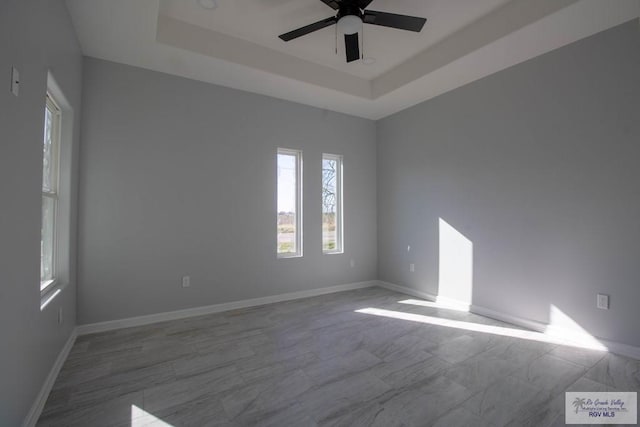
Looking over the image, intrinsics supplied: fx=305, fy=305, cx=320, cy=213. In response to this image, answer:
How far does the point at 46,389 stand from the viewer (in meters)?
2.00

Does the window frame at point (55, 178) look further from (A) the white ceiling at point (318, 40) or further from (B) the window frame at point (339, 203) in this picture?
(B) the window frame at point (339, 203)

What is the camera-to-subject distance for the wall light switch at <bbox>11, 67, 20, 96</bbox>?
4.77 feet

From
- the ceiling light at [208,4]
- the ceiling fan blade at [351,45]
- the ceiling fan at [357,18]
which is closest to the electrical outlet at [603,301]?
the ceiling fan at [357,18]

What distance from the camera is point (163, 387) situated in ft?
7.01

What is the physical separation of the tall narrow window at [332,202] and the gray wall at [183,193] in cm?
20

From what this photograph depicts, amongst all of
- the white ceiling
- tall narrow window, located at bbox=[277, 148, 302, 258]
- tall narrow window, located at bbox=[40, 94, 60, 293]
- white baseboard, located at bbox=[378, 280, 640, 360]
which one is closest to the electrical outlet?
white baseboard, located at bbox=[378, 280, 640, 360]

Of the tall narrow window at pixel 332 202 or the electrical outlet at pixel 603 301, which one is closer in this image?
the electrical outlet at pixel 603 301

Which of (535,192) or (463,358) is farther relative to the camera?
(535,192)

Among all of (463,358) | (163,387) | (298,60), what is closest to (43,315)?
(163,387)

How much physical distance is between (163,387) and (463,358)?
2.34 meters

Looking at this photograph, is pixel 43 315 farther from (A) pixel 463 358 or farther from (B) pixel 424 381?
(A) pixel 463 358

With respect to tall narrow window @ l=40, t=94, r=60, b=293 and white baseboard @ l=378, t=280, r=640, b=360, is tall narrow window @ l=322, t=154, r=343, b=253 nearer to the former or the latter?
white baseboard @ l=378, t=280, r=640, b=360

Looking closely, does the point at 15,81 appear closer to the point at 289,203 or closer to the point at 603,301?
the point at 289,203

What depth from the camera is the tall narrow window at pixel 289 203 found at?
4.32 metres
